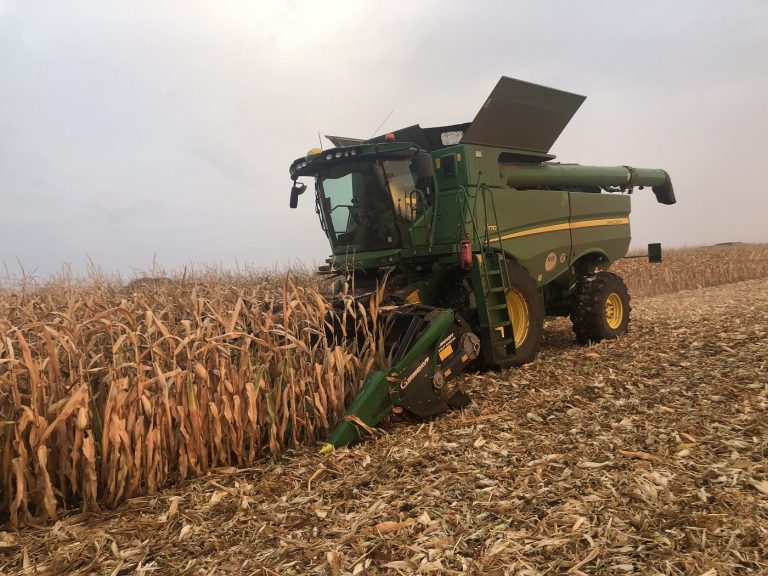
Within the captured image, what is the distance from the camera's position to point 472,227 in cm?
559

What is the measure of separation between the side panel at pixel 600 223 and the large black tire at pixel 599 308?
1.51ft

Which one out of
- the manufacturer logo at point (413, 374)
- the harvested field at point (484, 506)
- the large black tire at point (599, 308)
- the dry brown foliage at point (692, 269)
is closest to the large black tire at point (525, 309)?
the large black tire at point (599, 308)

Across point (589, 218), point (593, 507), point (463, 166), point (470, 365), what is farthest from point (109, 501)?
point (589, 218)

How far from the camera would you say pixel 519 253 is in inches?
240

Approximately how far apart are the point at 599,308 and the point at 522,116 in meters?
2.49

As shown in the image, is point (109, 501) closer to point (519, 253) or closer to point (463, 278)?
point (463, 278)

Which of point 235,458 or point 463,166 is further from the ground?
point 463,166

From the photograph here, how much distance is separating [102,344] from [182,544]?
4.98 ft

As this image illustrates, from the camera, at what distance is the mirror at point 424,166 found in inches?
200

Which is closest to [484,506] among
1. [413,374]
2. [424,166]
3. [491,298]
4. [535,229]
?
[413,374]

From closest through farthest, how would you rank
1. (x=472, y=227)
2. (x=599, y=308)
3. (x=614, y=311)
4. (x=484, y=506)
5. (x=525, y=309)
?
1. (x=484, y=506)
2. (x=472, y=227)
3. (x=525, y=309)
4. (x=599, y=308)
5. (x=614, y=311)

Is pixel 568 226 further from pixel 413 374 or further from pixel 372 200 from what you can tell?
pixel 413 374

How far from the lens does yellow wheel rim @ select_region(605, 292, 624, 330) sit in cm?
692

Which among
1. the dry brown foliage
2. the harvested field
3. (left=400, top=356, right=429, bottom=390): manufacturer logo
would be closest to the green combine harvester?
(left=400, top=356, right=429, bottom=390): manufacturer logo
